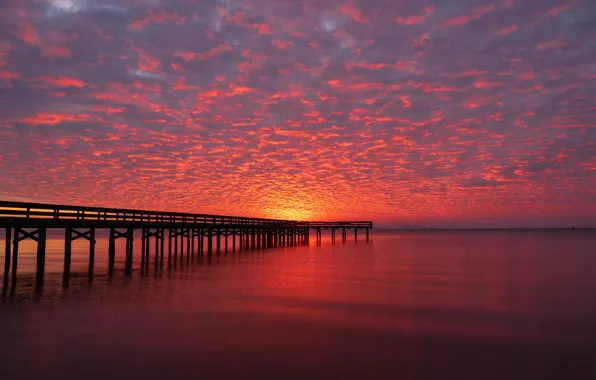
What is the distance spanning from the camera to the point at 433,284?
22500 mm

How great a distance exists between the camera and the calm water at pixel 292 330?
900 centimetres

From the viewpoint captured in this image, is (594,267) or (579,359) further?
(594,267)

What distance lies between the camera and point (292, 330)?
1217 cm

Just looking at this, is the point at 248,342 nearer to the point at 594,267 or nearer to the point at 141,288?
the point at 141,288

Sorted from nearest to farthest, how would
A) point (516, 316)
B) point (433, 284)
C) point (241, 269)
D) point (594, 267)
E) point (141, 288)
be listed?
point (516, 316), point (141, 288), point (433, 284), point (241, 269), point (594, 267)

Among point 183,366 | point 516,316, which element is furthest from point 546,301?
point 183,366

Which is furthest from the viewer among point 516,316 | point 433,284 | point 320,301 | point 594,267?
point 594,267

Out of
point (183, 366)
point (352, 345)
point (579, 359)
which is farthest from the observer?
point (352, 345)

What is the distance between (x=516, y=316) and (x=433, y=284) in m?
7.88

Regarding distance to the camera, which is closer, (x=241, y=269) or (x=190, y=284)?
(x=190, y=284)

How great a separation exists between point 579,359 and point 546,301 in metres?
8.92

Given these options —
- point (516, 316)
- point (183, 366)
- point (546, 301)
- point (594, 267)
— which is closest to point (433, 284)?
point (546, 301)

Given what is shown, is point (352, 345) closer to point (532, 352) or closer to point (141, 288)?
point (532, 352)

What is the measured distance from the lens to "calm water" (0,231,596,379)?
9.00 metres
